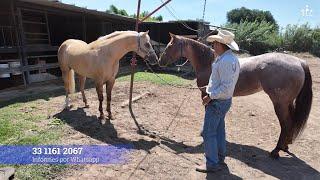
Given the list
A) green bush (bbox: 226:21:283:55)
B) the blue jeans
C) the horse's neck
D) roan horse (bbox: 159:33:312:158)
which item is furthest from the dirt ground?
green bush (bbox: 226:21:283:55)

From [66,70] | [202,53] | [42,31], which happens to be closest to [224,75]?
[202,53]

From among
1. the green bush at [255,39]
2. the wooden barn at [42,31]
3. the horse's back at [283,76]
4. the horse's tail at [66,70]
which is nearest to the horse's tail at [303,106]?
the horse's back at [283,76]

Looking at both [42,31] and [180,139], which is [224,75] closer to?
[180,139]

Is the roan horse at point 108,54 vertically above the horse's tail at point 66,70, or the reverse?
the roan horse at point 108,54

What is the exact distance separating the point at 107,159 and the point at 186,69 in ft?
34.5

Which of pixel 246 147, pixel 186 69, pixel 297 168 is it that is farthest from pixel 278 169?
pixel 186 69

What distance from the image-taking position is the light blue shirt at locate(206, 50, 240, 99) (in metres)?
3.58

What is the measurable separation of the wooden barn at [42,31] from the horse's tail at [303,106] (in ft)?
24.4

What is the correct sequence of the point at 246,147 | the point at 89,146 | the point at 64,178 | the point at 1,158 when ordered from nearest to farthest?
the point at 64,178 → the point at 1,158 → the point at 89,146 → the point at 246,147

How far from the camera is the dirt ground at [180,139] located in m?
4.02

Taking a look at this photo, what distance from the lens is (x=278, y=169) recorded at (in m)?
4.30

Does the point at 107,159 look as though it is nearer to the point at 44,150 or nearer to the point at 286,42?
the point at 44,150

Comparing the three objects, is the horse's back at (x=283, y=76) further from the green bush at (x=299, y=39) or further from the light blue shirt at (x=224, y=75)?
the green bush at (x=299, y=39)

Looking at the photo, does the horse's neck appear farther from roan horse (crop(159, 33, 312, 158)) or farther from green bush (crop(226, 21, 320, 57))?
green bush (crop(226, 21, 320, 57))
